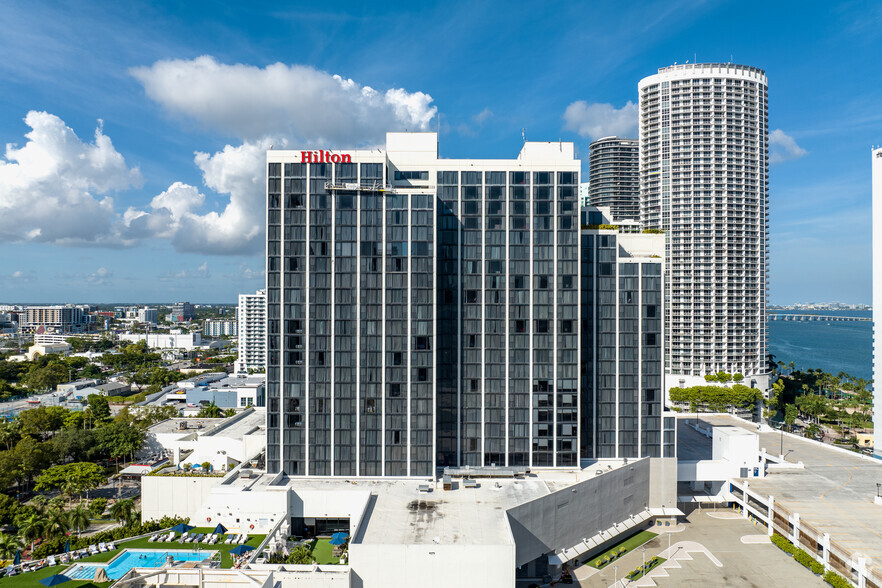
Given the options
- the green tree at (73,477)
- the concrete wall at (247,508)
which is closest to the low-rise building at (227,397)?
the green tree at (73,477)

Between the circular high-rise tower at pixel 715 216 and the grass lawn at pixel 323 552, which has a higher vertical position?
the circular high-rise tower at pixel 715 216

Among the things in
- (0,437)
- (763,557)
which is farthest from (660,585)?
(0,437)

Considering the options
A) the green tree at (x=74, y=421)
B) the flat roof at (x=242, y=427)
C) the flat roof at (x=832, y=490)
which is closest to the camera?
the flat roof at (x=832, y=490)

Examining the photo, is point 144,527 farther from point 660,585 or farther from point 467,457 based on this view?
point 660,585

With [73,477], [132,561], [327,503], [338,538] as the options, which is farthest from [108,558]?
[73,477]

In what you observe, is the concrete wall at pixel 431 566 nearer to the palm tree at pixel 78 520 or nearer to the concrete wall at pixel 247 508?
the concrete wall at pixel 247 508

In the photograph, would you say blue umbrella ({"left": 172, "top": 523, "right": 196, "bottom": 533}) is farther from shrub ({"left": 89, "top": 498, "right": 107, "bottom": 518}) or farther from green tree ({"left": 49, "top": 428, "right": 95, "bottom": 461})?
green tree ({"left": 49, "top": 428, "right": 95, "bottom": 461})
